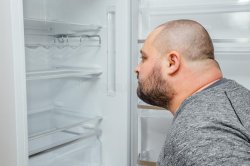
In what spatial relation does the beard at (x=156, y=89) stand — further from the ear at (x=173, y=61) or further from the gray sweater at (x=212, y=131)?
the gray sweater at (x=212, y=131)

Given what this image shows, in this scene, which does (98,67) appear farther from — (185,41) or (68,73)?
(185,41)

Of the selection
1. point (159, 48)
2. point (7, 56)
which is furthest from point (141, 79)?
point (7, 56)

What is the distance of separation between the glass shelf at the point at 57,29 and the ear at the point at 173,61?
0.80m

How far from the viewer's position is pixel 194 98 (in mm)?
724

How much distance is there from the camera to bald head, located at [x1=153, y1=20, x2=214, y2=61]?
0.82 metres

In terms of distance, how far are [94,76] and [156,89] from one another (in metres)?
0.80

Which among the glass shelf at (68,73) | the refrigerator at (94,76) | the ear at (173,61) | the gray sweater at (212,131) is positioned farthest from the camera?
the glass shelf at (68,73)

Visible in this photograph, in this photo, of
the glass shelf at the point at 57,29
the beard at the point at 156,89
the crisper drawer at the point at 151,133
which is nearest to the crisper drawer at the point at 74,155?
the crisper drawer at the point at 151,133

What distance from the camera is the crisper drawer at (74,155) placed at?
1411 millimetres

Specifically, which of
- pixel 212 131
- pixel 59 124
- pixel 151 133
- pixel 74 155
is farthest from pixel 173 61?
pixel 59 124

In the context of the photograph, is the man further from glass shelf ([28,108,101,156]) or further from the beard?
glass shelf ([28,108,101,156])

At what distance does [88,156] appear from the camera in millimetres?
1657

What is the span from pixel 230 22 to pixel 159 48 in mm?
615

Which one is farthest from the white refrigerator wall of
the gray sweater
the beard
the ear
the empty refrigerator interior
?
the gray sweater
